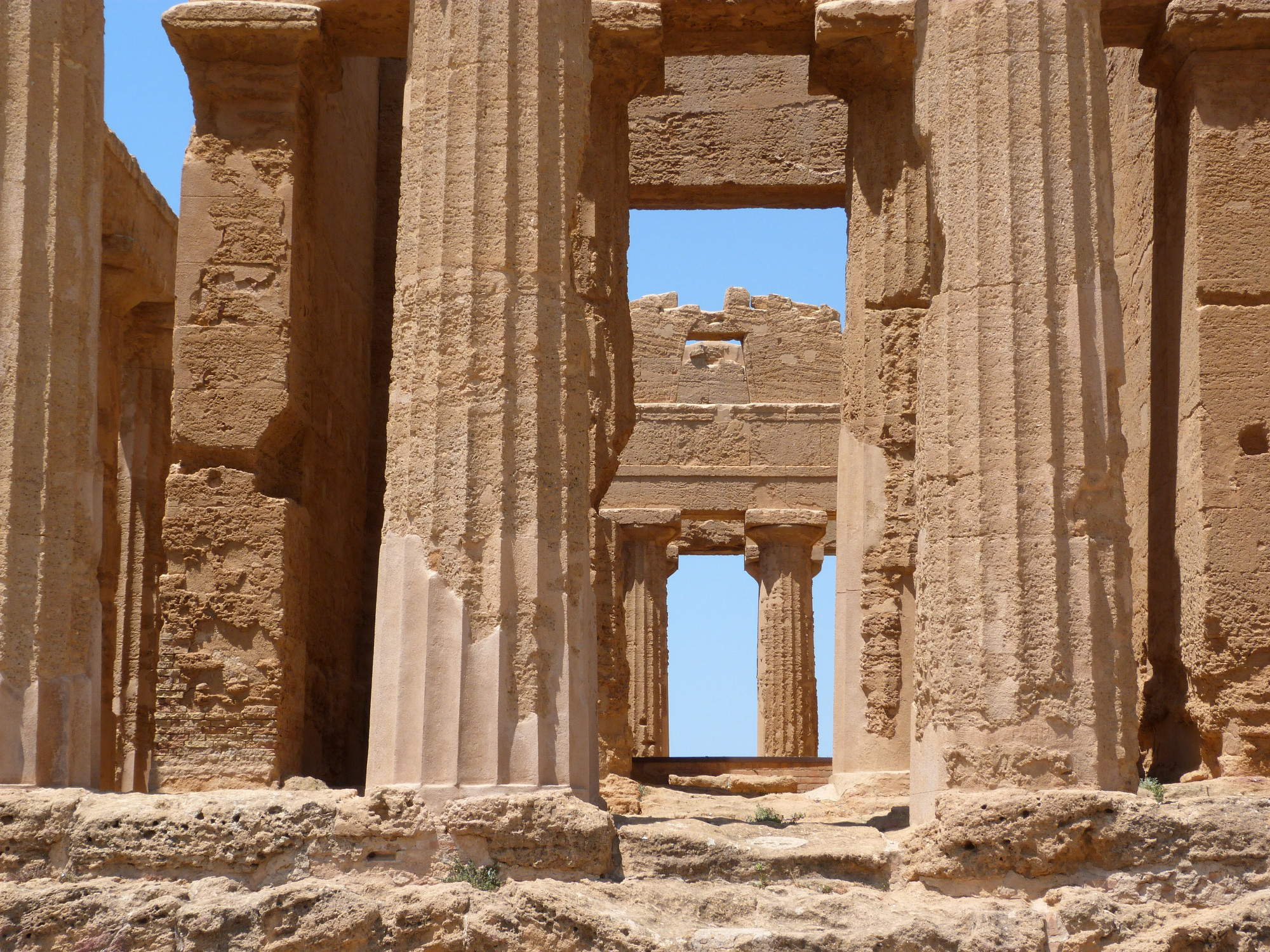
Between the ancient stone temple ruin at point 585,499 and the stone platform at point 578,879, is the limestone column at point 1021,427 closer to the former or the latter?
the ancient stone temple ruin at point 585,499

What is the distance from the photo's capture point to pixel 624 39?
33.6 ft

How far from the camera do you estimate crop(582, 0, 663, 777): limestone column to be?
10.2 m

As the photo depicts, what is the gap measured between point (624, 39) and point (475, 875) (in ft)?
18.5

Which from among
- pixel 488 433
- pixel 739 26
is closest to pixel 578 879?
pixel 488 433

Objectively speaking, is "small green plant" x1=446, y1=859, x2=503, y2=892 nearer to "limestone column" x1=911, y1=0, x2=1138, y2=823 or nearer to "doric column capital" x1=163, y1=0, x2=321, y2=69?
"limestone column" x1=911, y1=0, x2=1138, y2=823

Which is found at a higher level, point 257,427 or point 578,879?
point 257,427

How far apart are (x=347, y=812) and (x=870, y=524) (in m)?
4.73

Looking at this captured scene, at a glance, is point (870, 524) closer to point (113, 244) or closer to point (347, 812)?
point (347, 812)

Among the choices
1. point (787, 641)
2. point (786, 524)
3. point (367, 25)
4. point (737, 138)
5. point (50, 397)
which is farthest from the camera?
point (787, 641)

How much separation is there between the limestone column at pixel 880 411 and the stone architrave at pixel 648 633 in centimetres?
957

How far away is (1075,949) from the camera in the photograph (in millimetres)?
6617

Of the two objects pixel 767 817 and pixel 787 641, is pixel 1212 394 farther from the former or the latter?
pixel 787 641

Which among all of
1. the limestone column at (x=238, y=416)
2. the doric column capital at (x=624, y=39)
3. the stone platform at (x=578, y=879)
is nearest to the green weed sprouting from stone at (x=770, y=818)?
the stone platform at (x=578, y=879)


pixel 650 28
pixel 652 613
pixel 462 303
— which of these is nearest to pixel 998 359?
pixel 462 303
